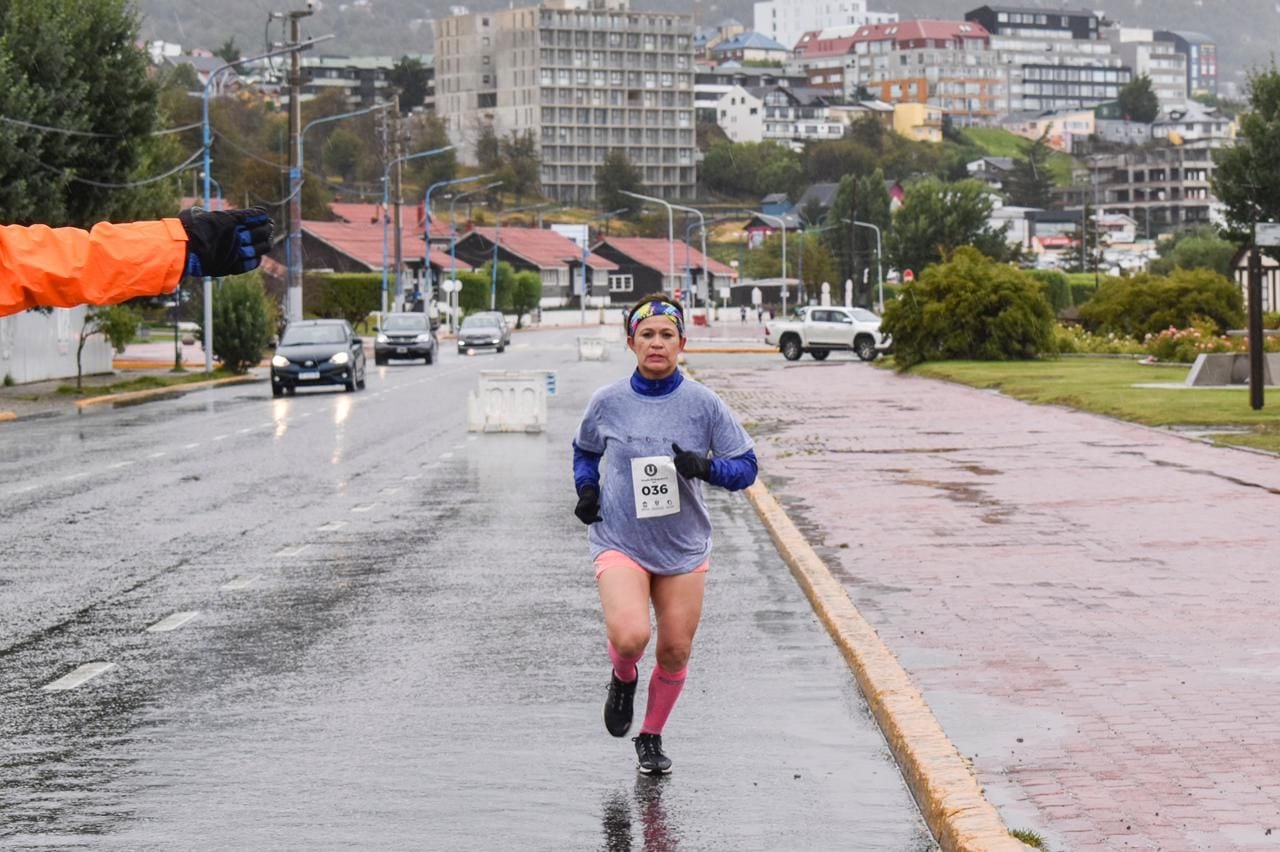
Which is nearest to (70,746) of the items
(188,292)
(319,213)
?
(188,292)

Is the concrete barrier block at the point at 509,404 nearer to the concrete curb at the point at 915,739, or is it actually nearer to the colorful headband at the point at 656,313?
the concrete curb at the point at 915,739

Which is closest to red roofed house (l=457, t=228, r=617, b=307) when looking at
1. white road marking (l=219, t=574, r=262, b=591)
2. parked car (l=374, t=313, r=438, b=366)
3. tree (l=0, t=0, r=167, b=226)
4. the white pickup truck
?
the white pickup truck

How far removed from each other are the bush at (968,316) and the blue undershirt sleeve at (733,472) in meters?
43.3

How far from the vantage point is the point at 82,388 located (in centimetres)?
4591

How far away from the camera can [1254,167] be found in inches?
2613

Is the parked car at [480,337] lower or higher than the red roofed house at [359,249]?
lower

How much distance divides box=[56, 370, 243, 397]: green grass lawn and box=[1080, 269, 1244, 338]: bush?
76.5 ft

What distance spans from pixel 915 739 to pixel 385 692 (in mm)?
2864

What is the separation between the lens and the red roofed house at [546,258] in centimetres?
16688

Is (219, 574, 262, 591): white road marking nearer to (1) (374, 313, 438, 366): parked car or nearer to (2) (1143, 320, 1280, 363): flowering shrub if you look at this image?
(2) (1143, 320, 1280, 363): flowering shrub

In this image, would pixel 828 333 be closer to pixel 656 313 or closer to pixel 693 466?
pixel 656 313

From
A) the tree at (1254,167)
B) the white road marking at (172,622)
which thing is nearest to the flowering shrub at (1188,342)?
the tree at (1254,167)

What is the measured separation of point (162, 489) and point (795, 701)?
13.2 m

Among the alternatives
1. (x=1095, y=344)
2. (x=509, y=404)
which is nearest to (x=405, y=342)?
(x=1095, y=344)
